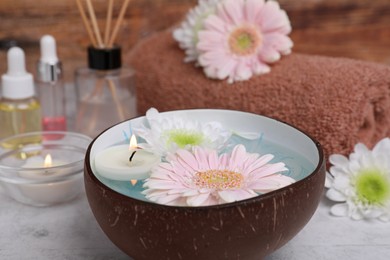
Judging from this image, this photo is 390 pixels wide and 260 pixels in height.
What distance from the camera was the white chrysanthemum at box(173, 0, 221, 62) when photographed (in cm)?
89

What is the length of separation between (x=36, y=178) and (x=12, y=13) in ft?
1.71

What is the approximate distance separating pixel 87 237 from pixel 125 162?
0.35 feet

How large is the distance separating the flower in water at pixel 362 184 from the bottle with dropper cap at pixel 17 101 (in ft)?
1.38

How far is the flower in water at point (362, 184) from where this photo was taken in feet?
2.19

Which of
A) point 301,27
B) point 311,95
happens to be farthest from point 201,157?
point 301,27

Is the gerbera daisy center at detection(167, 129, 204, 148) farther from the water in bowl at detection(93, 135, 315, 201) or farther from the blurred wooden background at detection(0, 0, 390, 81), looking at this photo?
the blurred wooden background at detection(0, 0, 390, 81)

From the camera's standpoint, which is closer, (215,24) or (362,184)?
(362,184)

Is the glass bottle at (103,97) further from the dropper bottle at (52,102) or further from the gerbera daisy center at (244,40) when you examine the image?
the gerbera daisy center at (244,40)

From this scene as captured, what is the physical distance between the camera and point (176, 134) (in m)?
0.63

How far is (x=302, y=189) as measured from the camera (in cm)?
50

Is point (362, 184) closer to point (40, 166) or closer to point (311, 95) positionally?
point (311, 95)

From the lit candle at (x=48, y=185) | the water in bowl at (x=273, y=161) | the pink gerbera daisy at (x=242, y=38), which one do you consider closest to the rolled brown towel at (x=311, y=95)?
the pink gerbera daisy at (x=242, y=38)

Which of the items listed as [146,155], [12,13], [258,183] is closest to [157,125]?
[146,155]

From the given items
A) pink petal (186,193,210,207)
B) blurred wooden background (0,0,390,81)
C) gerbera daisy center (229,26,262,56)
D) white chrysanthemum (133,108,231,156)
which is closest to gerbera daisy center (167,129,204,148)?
white chrysanthemum (133,108,231,156)
